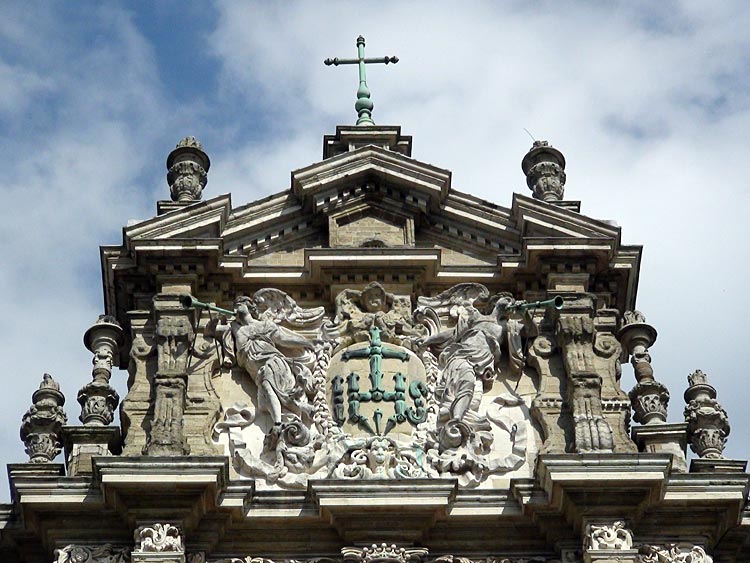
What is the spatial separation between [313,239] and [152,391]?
3230mm

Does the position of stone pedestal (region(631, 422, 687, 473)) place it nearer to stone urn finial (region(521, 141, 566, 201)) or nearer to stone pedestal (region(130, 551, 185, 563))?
stone urn finial (region(521, 141, 566, 201))

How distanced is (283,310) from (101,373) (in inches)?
84.6

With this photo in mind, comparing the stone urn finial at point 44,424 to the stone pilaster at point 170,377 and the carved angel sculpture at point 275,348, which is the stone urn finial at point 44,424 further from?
the carved angel sculpture at point 275,348

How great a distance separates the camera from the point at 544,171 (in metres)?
24.5

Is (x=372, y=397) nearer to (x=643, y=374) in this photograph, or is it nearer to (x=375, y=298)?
(x=375, y=298)

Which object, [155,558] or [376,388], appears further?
[376,388]

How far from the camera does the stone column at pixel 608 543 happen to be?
65.3 feet

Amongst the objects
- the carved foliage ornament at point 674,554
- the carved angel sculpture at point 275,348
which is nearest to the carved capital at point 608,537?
the carved foliage ornament at point 674,554

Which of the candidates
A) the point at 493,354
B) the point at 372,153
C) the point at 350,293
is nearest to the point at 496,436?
the point at 493,354

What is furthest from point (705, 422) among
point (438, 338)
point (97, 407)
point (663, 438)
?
point (97, 407)

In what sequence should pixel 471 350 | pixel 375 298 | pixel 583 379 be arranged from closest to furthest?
pixel 583 379 < pixel 471 350 < pixel 375 298

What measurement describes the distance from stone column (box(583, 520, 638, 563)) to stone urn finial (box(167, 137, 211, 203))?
22.5 ft

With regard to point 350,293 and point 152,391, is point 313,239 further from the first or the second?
point 152,391

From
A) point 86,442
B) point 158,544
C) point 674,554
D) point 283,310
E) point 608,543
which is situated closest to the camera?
point 158,544
